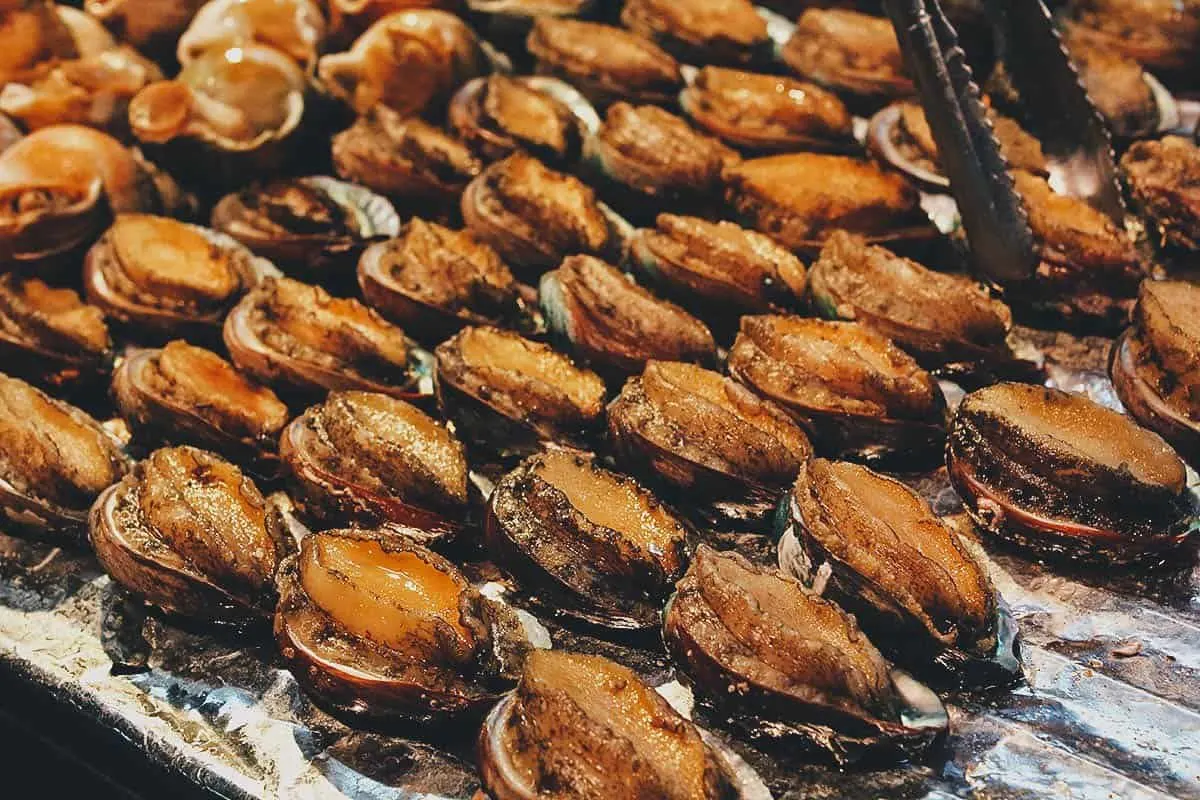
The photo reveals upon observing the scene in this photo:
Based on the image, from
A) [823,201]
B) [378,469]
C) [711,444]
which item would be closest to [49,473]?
[378,469]

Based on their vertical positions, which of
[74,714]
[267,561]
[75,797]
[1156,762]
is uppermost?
[1156,762]

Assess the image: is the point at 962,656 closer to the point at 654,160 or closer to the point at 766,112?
the point at 654,160

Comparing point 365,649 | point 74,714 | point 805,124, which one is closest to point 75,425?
point 74,714

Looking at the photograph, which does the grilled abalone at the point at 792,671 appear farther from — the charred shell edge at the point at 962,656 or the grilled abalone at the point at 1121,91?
the grilled abalone at the point at 1121,91

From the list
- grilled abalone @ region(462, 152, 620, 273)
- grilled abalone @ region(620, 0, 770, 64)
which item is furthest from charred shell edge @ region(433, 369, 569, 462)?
grilled abalone @ region(620, 0, 770, 64)

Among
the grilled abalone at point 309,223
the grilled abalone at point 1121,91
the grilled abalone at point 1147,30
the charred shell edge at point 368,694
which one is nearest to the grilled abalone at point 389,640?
the charred shell edge at point 368,694

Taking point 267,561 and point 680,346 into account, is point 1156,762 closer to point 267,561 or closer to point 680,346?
point 680,346

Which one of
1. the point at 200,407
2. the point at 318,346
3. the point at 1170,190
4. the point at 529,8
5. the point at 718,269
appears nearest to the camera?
the point at 200,407
